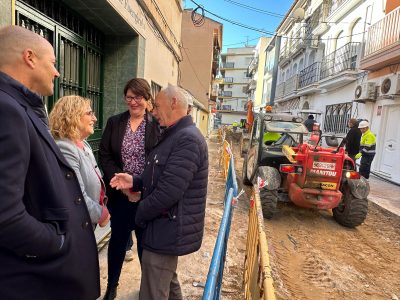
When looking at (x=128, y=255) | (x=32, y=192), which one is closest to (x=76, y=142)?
(x=32, y=192)

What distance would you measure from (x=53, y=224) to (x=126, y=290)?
1934 mm

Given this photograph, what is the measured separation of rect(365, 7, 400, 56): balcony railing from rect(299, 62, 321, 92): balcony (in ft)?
19.3

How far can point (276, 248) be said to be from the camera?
4.55m

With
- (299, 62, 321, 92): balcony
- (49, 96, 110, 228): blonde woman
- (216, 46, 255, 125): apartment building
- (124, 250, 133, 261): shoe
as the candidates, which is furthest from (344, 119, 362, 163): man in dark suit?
(216, 46, 255, 125): apartment building

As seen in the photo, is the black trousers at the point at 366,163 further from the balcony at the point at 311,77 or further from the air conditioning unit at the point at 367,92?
the balcony at the point at 311,77

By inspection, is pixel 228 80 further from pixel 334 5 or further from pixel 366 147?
pixel 366 147

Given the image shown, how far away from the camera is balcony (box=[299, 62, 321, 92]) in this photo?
57.4 ft

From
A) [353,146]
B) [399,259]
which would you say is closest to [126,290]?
[399,259]

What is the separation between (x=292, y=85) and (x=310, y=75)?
14.0 ft

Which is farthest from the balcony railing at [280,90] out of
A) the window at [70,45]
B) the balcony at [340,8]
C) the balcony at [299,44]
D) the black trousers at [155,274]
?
the black trousers at [155,274]

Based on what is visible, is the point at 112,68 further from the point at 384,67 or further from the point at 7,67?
the point at 384,67

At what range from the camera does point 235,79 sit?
69500mm

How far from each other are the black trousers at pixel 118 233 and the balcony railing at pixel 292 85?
68.6ft

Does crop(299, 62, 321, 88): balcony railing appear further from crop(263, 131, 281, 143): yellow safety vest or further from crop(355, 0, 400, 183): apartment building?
crop(263, 131, 281, 143): yellow safety vest
